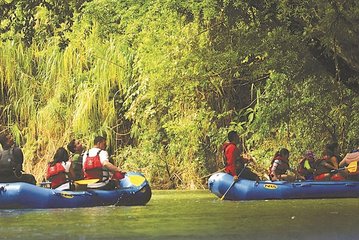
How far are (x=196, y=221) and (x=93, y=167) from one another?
407 centimetres

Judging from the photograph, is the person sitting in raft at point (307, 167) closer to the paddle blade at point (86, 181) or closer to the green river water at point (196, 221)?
the green river water at point (196, 221)

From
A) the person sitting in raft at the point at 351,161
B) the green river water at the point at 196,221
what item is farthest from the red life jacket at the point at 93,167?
the person sitting in raft at the point at 351,161

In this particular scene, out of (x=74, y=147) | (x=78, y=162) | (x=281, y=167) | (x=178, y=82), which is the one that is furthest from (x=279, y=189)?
(x=178, y=82)

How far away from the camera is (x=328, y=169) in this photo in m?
18.6

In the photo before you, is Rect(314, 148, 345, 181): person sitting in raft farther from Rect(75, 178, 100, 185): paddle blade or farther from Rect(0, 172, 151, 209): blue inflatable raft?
Rect(75, 178, 100, 185): paddle blade

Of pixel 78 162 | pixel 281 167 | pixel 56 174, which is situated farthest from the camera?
pixel 281 167

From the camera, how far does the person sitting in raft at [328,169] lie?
1841cm

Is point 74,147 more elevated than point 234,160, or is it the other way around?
point 74,147

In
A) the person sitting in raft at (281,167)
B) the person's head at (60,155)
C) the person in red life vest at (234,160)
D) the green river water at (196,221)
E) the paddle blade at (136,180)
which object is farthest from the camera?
the person sitting in raft at (281,167)

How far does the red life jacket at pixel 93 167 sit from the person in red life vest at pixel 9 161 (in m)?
1.14

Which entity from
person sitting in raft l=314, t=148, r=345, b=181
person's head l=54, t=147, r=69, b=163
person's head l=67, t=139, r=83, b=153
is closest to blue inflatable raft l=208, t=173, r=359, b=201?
person sitting in raft l=314, t=148, r=345, b=181

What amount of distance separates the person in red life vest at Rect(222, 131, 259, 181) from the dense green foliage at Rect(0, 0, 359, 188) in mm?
2249

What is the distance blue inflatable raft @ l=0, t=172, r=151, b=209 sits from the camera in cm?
1474

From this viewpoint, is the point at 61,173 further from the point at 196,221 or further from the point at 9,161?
the point at 196,221
